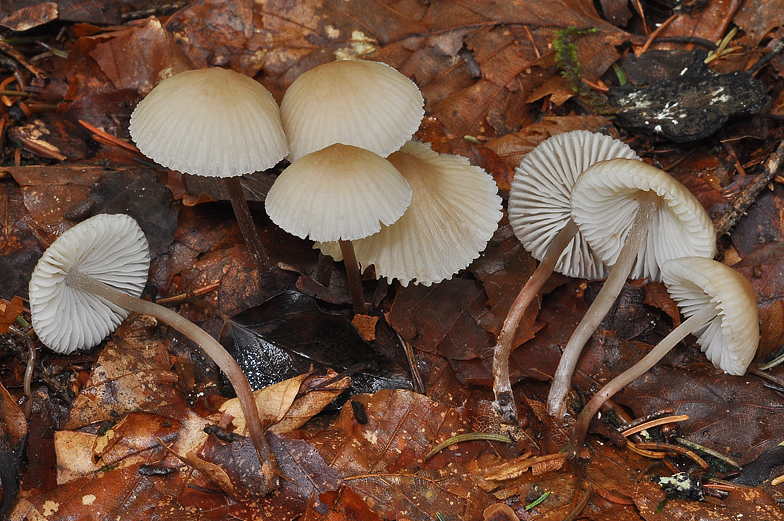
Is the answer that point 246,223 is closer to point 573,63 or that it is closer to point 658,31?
point 573,63

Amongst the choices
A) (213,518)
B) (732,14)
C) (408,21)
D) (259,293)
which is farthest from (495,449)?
(732,14)

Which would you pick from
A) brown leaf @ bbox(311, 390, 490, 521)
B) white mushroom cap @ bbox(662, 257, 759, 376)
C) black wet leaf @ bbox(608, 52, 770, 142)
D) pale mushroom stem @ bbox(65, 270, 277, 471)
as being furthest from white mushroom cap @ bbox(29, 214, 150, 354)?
black wet leaf @ bbox(608, 52, 770, 142)

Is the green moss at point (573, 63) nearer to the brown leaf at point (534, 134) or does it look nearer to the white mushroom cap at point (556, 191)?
the brown leaf at point (534, 134)

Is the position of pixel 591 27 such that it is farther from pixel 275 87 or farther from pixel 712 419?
pixel 712 419

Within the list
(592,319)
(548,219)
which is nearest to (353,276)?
(548,219)

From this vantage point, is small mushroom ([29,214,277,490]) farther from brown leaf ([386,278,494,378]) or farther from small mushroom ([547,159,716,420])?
small mushroom ([547,159,716,420])

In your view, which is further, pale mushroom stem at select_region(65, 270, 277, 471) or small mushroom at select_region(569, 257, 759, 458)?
pale mushroom stem at select_region(65, 270, 277, 471)

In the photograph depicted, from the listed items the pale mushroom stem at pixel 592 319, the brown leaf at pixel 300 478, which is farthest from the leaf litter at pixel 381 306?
the pale mushroom stem at pixel 592 319
